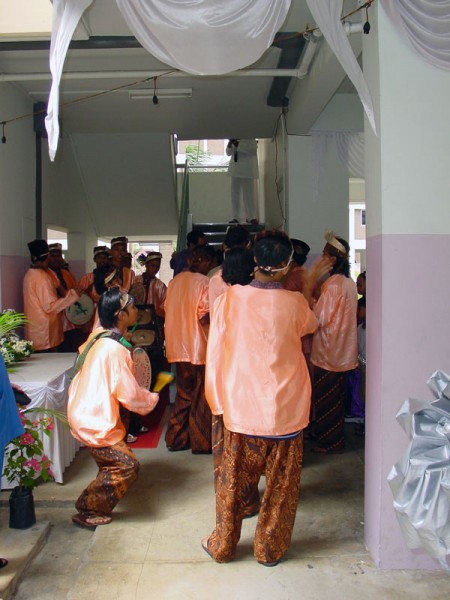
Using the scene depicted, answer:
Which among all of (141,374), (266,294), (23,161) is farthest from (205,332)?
(23,161)

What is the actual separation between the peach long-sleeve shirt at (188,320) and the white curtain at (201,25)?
6.21 ft

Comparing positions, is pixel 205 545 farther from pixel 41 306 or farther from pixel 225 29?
pixel 41 306

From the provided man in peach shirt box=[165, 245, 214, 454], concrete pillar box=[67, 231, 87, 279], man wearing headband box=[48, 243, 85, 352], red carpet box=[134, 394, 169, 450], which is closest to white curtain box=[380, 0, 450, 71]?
man in peach shirt box=[165, 245, 214, 454]

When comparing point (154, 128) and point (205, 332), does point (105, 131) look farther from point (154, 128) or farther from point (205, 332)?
point (205, 332)

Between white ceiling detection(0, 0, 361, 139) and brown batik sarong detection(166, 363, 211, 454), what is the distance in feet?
8.52

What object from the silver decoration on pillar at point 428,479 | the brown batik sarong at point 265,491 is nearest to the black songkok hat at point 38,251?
the brown batik sarong at point 265,491

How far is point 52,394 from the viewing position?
13.1 feet

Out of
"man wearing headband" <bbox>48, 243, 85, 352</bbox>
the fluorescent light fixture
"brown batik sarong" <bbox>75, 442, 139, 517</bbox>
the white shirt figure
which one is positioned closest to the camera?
"brown batik sarong" <bbox>75, 442, 139, 517</bbox>

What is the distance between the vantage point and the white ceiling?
4461 mm

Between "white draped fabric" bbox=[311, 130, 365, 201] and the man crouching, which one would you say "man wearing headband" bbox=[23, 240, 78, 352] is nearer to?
the man crouching

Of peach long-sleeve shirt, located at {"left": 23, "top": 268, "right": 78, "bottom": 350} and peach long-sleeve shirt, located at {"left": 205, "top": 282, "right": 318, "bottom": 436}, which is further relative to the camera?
peach long-sleeve shirt, located at {"left": 23, "top": 268, "right": 78, "bottom": 350}

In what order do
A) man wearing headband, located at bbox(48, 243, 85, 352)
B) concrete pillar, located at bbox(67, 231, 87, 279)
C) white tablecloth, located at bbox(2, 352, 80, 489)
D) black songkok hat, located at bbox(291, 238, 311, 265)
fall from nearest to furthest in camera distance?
white tablecloth, located at bbox(2, 352, 80, 489), black songkok hat, located at bbox(291, 238, 311, 265), man wearing headband, located at bbox(48, 243, 85, 352), concrete pillar, located at bbox(67, 231, 87, 279)

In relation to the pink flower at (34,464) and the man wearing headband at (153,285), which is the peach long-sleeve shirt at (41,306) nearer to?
the man wearing headband at (153,285)

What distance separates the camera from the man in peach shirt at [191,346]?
182 inches
